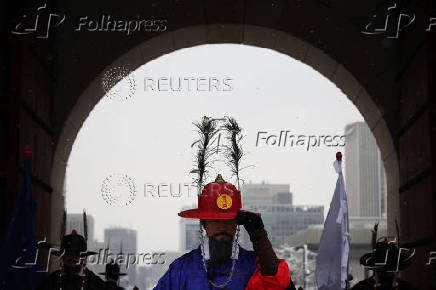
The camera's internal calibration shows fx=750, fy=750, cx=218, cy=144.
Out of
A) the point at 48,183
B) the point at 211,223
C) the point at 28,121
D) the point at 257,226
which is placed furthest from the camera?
the point at 48,183

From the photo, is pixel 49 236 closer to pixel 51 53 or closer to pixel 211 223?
pixel 51 53

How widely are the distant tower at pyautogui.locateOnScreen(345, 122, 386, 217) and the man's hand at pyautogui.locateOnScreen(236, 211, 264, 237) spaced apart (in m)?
160

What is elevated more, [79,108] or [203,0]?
[203,0]

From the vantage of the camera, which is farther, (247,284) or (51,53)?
(51,53)

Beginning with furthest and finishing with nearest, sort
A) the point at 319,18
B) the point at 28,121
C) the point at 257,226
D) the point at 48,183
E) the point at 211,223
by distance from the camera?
the point at 319,18 → the point at 48,183 → the point at 28,121 → the point at 211,223 → the point at 257,226

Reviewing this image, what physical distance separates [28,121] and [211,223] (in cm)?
418

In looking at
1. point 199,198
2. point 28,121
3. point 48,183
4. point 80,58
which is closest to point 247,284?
point 199,198

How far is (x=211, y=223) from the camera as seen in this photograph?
4.11 meters

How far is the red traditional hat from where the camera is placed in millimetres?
4035

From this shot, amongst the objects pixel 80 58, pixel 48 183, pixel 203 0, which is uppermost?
pixel 203 0

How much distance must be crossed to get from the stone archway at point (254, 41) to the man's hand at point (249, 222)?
5.68 metres
